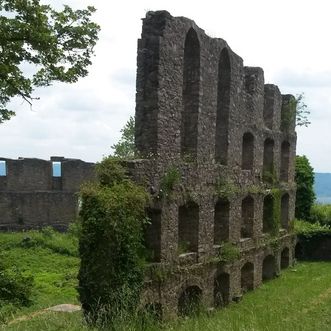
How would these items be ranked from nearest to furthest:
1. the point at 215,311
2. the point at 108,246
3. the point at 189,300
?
the point at 108,246
the point at 189,300
the point at 215,311

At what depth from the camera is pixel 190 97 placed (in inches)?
674

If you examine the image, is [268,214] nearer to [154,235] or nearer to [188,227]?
[188,227]

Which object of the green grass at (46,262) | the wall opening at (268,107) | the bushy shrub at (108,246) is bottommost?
the green grass at (46,262)

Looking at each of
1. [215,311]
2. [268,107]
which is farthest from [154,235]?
[268,107]

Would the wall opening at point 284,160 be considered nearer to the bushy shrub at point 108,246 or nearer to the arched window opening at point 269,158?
the arched window opening at point 269,158

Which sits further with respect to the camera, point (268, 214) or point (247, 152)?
point (268, 214)

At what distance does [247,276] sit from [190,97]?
7.88 m

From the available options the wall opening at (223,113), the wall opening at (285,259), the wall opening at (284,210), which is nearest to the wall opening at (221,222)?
the wall opening at (223,113)

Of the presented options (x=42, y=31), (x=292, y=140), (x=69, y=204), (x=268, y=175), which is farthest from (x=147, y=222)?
(x=69, y=204)

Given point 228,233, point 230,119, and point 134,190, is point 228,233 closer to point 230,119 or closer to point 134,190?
point 230,119

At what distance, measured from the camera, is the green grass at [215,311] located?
8.54 meters

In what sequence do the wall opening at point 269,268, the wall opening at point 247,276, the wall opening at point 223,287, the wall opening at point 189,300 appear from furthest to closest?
the wall opening at point 269,268
the wall opening at point 247,276
the wall opening at point 223,287
the wall opening at point 189,300

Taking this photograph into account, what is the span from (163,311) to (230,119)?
7.19 metres

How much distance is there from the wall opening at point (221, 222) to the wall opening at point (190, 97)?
10.1 ft
